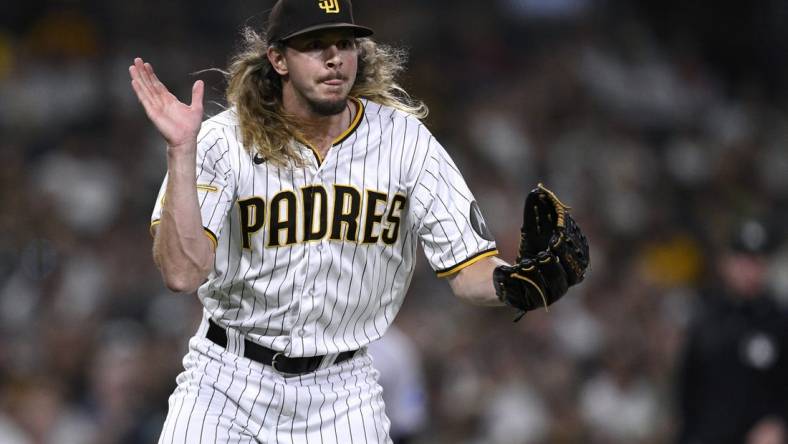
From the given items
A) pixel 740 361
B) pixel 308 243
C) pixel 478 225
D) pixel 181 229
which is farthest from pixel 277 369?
pixel 740 361

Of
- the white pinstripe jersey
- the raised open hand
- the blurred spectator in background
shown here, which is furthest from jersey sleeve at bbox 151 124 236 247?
the blurred spectator in background

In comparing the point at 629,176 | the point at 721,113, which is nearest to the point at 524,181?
the point at 629,176

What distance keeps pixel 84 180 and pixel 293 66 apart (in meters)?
5.98

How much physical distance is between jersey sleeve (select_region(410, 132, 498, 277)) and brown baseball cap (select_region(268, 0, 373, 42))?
0.48 meters

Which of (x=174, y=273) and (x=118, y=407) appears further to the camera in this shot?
(x=118, y=407)

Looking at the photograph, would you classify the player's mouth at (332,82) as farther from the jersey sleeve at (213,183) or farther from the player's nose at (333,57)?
the jersey sleeve at (213,183)

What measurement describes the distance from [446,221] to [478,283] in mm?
209

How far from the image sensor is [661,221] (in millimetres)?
10555

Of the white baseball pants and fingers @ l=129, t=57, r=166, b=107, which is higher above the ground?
fingers @ l=129, t=57, r=166, b=107

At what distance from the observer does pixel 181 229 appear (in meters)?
3.47

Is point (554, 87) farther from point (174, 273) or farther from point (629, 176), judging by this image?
point (174, 273)

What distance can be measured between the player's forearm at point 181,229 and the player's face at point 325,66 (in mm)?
477

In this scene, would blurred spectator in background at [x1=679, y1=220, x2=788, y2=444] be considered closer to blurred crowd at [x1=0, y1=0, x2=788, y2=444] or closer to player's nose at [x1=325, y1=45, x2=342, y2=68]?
blurred crowd at [x1=0, y1=0, x2=788, y2=444]

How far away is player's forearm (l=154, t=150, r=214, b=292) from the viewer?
347 cm
